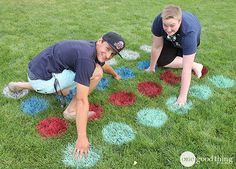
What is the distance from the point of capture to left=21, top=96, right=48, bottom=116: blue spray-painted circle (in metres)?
3.66

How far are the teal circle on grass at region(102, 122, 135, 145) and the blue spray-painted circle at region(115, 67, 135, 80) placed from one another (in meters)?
1.04

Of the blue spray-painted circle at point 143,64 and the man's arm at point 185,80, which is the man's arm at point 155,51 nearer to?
the blue spray-painted circle at point 143,64

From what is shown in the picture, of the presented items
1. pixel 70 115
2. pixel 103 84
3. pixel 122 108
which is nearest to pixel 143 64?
pixel 103 84

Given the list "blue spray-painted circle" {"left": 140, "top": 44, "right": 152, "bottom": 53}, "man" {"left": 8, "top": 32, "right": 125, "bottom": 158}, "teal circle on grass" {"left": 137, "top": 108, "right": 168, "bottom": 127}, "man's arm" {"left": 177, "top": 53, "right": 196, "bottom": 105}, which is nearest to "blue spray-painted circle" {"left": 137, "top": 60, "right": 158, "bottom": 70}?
"blue spray-painted circle" {"left": 140, "top": 44, "right": 152, "bottom": 53}

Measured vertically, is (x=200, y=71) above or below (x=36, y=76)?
below

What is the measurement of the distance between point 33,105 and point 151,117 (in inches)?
52.6

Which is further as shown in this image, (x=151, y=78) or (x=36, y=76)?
(x=151, y=78)

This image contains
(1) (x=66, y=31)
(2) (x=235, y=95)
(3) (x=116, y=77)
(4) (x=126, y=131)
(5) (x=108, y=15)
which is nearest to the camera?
(4) (x=126, y=131)

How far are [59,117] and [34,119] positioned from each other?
0.86 feet

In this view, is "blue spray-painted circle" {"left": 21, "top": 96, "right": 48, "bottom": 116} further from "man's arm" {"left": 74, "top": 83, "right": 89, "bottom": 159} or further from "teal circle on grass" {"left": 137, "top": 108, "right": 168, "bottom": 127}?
"teal circle on grass" {"left": 137, "top": 108, "right": 168, "bottom": 127}

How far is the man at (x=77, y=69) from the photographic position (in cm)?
304

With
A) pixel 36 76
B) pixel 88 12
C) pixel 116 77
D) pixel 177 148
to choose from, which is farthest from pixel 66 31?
pixel 177 148

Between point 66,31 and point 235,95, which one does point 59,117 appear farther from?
point 66,31

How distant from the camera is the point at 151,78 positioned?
4.38 metres
